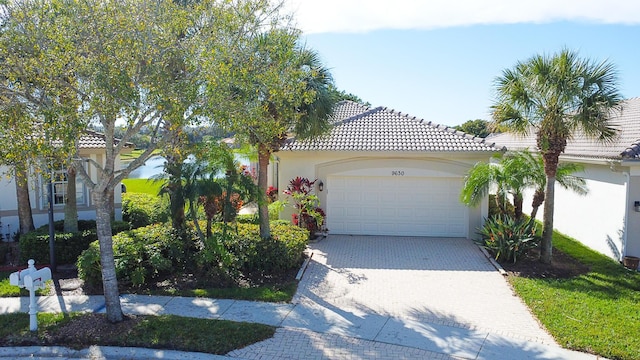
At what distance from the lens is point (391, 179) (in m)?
16.2

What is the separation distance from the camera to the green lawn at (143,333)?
7559mm

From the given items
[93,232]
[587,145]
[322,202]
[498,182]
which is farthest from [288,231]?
[587,145]

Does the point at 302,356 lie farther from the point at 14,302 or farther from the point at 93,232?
the point at 93,232

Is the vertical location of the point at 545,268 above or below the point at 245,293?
below

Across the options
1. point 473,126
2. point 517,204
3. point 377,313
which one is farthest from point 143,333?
point 473,126

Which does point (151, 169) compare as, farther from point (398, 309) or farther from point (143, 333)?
point (398, 309)

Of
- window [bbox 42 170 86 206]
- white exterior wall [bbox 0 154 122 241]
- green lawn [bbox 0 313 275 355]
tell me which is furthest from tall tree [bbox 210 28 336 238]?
window [bbox 42 170 86 206]

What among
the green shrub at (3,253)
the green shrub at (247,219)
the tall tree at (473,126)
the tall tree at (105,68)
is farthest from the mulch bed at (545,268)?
the tall tree at (473,126)

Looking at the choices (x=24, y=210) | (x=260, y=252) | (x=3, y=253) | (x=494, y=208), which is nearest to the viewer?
(x=260, y=252)

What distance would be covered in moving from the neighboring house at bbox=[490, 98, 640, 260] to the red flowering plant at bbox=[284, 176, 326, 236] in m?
6.44

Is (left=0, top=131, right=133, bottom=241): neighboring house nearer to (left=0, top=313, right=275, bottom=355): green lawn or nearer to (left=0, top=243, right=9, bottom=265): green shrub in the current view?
(left=0, top=243, right=9, bottom=265): green shrub

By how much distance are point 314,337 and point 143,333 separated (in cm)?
288

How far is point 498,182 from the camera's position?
522 inches

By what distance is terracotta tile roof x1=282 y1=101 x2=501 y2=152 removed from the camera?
1555 cm
